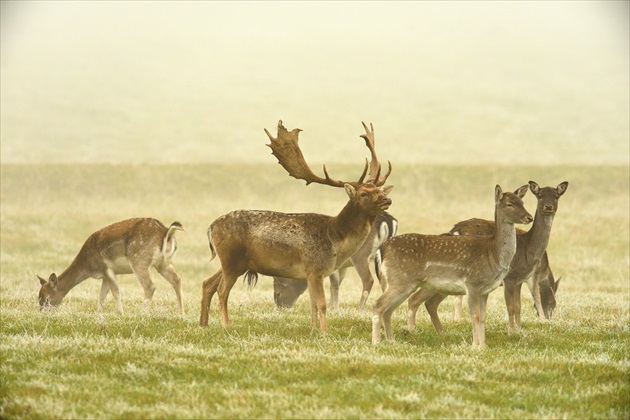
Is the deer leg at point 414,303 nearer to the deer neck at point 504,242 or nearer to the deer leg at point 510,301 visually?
the deer leg at point 510,301

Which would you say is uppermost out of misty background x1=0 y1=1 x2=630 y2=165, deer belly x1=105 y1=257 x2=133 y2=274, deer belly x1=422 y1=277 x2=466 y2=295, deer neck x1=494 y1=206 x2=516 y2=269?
misty background x1=0 y1=1 x2=630 y2=165

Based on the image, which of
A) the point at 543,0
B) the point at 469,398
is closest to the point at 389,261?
the point at 469,398

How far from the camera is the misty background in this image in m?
53.9

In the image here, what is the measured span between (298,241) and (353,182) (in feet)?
3.47

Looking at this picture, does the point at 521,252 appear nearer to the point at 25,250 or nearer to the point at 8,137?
the point at 25,250

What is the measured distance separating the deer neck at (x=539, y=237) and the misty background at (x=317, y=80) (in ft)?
100

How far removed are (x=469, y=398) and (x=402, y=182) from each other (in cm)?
2866

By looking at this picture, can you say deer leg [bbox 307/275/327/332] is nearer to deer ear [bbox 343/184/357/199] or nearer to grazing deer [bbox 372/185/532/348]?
grazing deer [bbox 372/185/532/348]

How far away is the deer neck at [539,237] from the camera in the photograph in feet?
42.0

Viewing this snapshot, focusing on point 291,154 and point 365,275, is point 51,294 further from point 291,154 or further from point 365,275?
point 365,275

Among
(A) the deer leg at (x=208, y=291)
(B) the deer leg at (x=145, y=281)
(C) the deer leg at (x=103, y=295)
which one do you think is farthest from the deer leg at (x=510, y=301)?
(C) the deer leg at (x=103, y=295)

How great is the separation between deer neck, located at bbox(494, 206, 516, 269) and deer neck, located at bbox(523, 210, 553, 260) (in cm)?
136

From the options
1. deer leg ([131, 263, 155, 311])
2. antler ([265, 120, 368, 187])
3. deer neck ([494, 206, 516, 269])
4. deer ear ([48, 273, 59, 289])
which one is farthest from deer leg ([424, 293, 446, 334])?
deer ear ([48, 273, 59, 289])

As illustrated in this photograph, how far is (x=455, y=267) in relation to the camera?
11375 millimetres
